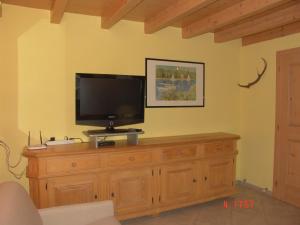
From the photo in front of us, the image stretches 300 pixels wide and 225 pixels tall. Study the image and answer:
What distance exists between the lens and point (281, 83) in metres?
3.79

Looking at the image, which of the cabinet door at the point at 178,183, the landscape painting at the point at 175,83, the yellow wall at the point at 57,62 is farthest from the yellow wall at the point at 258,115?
the cabinet door at the point at 178,183

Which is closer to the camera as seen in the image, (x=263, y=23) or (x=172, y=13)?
(x=172, y=13)

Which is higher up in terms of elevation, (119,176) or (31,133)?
(31,133)

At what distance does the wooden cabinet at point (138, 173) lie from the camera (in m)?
2.68

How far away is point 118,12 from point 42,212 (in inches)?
78.1

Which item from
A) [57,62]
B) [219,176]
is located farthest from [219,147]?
[57,62]

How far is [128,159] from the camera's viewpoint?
302 cm

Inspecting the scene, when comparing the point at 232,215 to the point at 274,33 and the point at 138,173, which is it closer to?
the point at 138,173

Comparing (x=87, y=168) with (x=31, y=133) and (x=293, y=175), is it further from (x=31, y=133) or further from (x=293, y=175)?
(x=293, y=175)

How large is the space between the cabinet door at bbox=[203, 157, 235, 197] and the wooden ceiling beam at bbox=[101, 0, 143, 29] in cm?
214

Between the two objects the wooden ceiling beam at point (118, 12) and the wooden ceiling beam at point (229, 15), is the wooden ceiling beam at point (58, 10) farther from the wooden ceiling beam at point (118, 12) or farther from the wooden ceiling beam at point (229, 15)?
A: the wooden ceiling beam at point (229, 15)

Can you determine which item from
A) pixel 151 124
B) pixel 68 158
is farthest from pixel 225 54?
pixel 68 158

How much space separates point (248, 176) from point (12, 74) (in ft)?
12.2

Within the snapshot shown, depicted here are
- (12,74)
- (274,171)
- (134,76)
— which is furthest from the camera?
(274,171)
